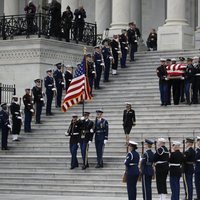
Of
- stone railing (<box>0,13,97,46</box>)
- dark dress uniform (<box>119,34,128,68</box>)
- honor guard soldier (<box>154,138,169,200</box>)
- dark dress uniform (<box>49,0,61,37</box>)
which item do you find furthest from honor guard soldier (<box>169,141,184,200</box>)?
dark dress uniform (<box>49,0,61,37</box>)

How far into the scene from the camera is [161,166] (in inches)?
1034

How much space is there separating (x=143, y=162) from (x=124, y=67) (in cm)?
1623

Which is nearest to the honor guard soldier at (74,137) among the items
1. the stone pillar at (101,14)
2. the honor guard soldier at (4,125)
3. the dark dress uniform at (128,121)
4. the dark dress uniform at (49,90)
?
the dark dress uniform at (128,121)

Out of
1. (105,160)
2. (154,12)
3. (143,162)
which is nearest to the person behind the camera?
(143,162)

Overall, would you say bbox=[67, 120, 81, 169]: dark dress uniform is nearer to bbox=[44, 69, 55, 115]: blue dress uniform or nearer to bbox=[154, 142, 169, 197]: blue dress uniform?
bbox=[44, 69, 55, 115]: blue dress uniform

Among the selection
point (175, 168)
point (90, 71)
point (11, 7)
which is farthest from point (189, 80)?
point (11, 7)

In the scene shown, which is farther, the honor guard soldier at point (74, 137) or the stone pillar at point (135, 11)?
the stone pillar at point (135, 11)

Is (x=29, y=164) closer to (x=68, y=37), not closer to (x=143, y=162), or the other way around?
(x=143, y=162)

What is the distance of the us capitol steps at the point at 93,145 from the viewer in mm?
31359

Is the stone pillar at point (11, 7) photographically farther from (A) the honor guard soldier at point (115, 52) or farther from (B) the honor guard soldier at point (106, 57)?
(B) the honor guard soldier at point (106, 57)

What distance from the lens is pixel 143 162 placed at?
2623 centimetres

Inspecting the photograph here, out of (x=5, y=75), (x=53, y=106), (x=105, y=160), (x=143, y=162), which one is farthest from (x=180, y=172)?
(x=5, y=75)

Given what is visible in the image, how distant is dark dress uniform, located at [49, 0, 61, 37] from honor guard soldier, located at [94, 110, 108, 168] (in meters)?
11.6

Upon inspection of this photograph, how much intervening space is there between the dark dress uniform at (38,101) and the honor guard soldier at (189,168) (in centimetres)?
1152
